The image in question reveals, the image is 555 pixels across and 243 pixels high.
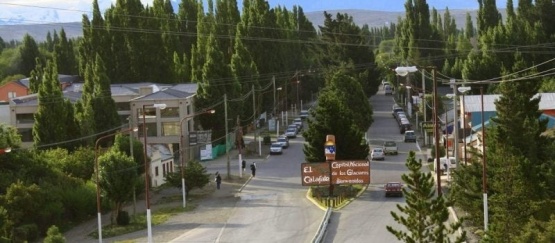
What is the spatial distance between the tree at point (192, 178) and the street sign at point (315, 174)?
719cm

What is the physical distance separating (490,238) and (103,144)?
1911 inches

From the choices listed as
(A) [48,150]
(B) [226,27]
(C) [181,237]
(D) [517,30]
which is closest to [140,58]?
(B) [226,27]

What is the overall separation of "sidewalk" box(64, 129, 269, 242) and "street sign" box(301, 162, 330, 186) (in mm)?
4571

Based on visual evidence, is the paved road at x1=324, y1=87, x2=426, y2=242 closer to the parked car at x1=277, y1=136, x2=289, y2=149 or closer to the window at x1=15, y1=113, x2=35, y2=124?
the parked car at x1=277, y1=136, x2=289, y2=149

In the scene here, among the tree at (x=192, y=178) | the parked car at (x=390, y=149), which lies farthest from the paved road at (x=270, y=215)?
the parked car at (x=390, y=149)

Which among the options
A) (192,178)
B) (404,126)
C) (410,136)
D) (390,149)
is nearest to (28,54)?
(404,126)

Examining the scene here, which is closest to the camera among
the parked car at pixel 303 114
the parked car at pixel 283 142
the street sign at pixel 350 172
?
the street sign at pixel 350 172

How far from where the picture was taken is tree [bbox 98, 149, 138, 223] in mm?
45750

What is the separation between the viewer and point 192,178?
5453 cm

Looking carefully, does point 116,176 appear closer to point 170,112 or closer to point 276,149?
point 170,112

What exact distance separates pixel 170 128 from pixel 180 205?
22269 millimetres

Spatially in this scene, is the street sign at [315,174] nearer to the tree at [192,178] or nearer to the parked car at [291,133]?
the tree at [192,178]

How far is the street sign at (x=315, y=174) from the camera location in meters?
50.8

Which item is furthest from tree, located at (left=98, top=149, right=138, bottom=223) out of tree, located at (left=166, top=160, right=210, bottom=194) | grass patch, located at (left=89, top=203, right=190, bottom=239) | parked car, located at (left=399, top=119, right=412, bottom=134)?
parked car, located at (left=399, top=119, right=412, bottom=134)
